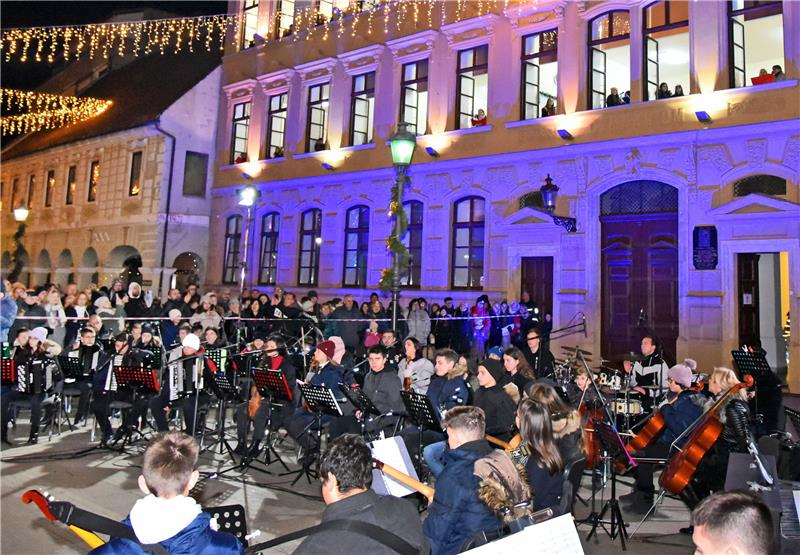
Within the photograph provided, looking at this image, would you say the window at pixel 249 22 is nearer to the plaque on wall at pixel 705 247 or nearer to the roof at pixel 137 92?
the roof at pixel 137 92

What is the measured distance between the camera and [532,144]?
696 inches

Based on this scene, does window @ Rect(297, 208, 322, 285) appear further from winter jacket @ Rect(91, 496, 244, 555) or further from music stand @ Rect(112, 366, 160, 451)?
winter jacket @ Rect(91, 496, 244, 555)

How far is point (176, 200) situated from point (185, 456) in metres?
24.8

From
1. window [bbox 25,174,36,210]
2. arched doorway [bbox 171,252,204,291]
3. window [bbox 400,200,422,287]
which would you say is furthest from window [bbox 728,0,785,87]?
window [bbox 25,174,36,210]

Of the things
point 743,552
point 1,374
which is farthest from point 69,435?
point 743,552

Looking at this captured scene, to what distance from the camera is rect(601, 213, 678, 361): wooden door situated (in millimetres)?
15547

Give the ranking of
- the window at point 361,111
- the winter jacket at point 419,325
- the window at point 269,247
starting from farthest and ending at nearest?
the window at point 269,247, the window at point 361,111, the winter jacket at point 419,325

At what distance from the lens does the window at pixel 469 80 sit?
63.7ft

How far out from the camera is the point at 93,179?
30.2m

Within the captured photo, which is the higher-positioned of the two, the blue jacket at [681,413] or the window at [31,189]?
the window at [31,189]

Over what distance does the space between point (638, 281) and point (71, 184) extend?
27230mm

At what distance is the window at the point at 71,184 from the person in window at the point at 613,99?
25.6m

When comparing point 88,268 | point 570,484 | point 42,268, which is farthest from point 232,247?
point 570,484

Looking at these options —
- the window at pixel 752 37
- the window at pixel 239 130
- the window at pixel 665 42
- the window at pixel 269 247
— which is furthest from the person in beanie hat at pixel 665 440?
the window at pixel 239 130
